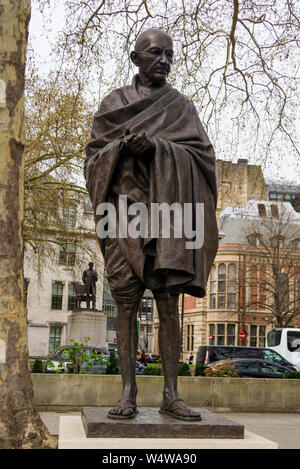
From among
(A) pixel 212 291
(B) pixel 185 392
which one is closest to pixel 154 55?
(B) pixel 185 392

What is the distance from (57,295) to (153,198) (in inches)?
2053

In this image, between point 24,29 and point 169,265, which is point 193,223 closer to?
point 169,265

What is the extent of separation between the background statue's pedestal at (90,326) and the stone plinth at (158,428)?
22.1m

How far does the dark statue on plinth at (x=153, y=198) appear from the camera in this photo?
3420 mm

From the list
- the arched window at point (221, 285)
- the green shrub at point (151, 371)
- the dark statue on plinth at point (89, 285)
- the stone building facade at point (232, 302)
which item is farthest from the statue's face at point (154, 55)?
the arched window at point (221, 285)

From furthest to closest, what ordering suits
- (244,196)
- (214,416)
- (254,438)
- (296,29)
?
(244,196) → (296,29) → (214,416) → (254,438)

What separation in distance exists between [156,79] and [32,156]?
17969mm

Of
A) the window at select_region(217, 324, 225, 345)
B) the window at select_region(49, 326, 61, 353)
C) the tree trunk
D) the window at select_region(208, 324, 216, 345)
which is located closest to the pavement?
the tree trunk

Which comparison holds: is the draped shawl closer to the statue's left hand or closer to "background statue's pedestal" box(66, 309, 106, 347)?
the statue's left hand

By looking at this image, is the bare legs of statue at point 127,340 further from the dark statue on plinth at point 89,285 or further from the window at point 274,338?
the window at point 274,338

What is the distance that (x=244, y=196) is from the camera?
66188mm

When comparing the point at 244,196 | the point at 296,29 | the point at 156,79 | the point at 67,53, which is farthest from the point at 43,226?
the point at 244,196

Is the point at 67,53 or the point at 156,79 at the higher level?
the point at 67,53

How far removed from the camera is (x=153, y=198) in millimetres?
3467
